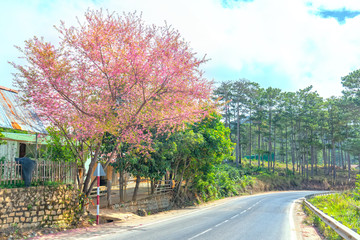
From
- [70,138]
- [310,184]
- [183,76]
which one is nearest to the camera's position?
[183,76]

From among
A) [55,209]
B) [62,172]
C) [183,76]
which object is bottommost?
[55,209]

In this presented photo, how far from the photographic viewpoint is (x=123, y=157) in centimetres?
1628

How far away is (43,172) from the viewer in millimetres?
11844

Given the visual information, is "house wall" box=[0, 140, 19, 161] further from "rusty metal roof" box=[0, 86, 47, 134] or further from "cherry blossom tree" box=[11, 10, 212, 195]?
"cherry blossom tree" box=[11, 10, 212, 195]

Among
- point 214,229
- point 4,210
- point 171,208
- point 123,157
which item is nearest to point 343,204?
point 214,229

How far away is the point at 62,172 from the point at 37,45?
5587 millimetres

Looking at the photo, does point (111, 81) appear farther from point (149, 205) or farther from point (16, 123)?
point (149, 205)

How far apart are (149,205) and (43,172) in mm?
9538

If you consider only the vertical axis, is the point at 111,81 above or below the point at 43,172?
above

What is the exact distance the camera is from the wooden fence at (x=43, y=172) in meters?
10.3

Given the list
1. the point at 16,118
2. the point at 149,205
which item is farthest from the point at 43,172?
the point at 149,205

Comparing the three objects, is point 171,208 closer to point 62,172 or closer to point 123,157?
point 123,157

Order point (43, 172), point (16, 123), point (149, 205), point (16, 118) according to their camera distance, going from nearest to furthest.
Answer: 1. point (43, 172)
2. point (16, 123)
3. point (16, 118)
4. point (149, 205)

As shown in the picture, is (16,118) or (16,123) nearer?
(16,123)
